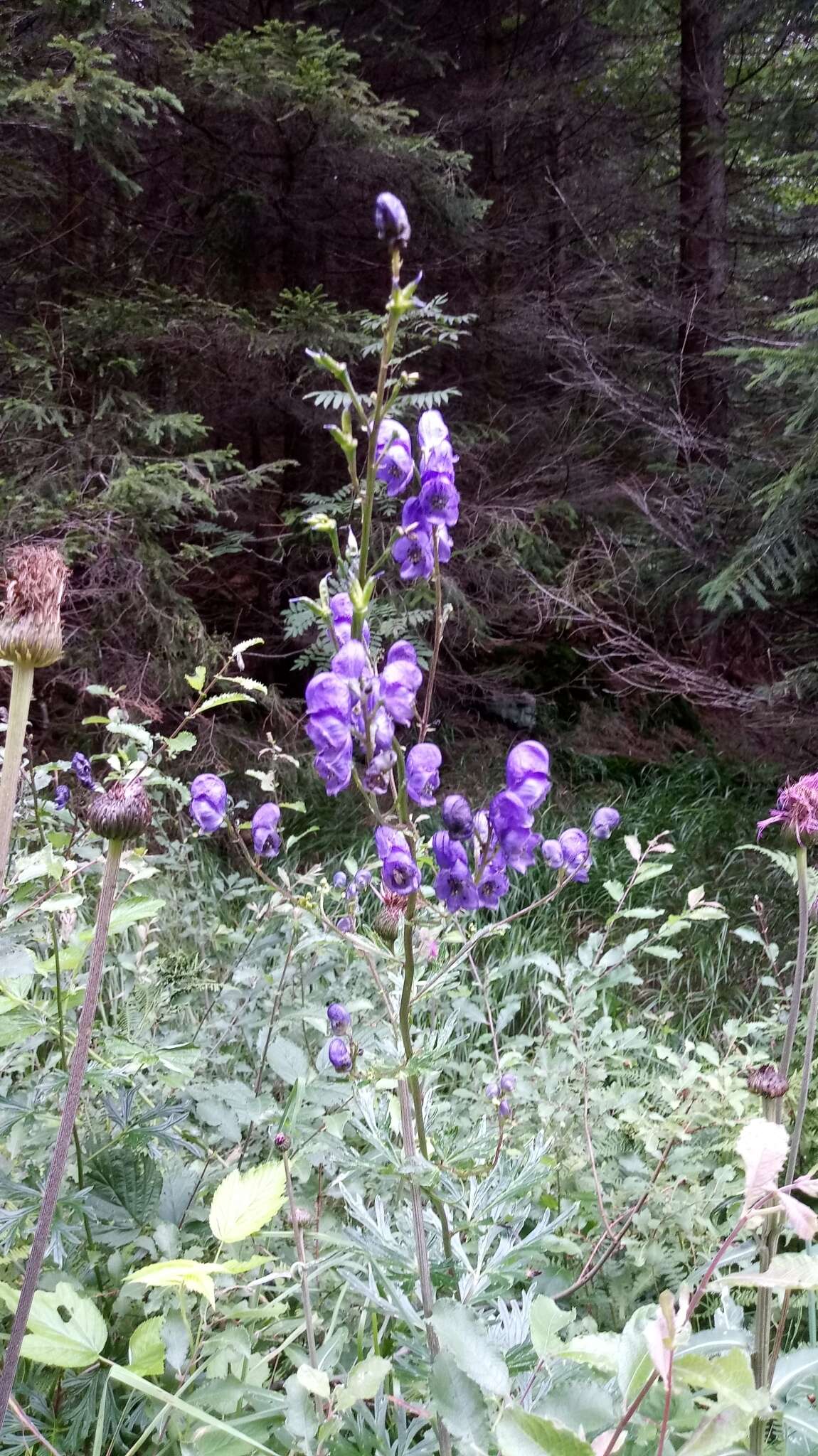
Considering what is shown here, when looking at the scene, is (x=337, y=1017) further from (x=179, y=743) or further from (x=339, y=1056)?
(x=179, y=743)

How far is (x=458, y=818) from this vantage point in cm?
124

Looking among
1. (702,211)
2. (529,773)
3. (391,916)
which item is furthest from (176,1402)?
(702,211)

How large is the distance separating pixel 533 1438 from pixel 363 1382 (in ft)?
1.02

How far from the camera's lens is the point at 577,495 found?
20.3 ft

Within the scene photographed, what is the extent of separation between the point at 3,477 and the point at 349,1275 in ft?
13.7

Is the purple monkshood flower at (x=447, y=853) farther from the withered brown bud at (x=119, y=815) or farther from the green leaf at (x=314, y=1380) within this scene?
the green leaf at (x=314, y=1380)

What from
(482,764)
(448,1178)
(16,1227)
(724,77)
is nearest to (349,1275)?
(448,1178)

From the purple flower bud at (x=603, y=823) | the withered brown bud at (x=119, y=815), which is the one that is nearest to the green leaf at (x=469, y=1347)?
the withered brown bud at (x=119, y=815)

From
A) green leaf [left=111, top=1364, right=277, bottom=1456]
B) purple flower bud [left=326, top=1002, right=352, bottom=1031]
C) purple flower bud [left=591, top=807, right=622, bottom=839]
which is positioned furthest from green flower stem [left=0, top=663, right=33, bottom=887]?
purple flower bud [left=591, top=807, right=622, bottom=839]

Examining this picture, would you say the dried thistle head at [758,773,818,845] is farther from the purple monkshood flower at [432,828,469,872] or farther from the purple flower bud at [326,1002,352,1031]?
the purple flower bud at [326,1002,352,1031]

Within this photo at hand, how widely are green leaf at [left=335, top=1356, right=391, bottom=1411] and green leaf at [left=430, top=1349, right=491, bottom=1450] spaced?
8cm

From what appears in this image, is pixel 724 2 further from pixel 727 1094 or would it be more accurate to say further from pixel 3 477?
pixel 727 1094

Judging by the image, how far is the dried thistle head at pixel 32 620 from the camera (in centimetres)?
79

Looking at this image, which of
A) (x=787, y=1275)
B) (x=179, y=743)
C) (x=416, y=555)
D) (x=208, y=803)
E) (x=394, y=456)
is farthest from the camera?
(x=179, y=743)
